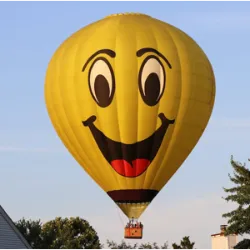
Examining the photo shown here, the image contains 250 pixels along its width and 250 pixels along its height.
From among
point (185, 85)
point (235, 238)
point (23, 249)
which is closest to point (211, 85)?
point (185, 85)

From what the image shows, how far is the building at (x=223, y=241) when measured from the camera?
8206cm

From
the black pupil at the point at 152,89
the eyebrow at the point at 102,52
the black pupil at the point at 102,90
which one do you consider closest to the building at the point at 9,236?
the black pupil at the point at 102,90

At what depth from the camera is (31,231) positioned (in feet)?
280

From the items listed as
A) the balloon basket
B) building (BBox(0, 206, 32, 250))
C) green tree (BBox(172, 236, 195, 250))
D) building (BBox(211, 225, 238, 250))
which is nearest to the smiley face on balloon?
the balloon basket

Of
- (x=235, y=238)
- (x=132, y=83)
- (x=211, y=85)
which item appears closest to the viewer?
(x=132, y=83)

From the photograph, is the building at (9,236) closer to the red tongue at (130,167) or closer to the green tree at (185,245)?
the red tongue at (130,167)

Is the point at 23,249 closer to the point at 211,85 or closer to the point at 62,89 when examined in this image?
the point at 62,89

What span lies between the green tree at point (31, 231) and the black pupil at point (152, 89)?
139 feet

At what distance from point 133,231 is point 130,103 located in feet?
20.5

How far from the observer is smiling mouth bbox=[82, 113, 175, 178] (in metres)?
43.0

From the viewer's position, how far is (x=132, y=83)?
139 feet

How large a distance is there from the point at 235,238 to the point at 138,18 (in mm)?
41678

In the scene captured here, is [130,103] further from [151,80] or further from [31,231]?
[31,231]

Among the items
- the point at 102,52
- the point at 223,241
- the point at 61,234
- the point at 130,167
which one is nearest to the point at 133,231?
the point at 130,167
